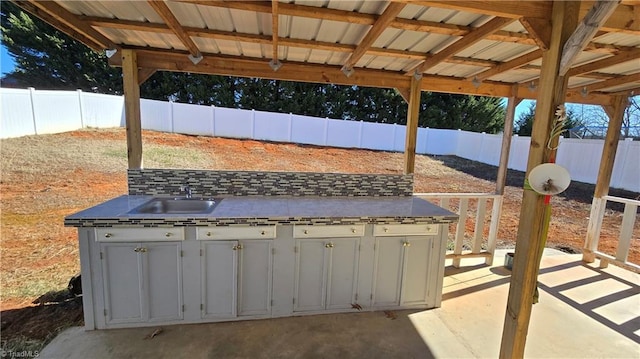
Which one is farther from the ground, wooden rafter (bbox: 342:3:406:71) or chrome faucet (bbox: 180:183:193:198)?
wooden rafter (bbox: 342:3:406:71)

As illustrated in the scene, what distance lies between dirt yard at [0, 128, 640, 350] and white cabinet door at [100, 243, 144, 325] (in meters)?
0.43

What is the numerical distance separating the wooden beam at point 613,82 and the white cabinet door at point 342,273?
3288mm

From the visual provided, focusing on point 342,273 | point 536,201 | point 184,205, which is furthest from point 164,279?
point 536,201

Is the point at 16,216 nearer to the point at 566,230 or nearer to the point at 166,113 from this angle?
the point at 166,113

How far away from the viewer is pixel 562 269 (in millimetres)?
3498

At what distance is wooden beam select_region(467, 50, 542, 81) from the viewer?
230 cm

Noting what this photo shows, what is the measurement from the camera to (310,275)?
7.54ft

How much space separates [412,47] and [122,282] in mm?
2958

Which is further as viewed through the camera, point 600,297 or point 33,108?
point 33,108

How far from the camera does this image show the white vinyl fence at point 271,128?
22.0ft

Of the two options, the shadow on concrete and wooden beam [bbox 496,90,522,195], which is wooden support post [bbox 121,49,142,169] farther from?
the shadow on concrete

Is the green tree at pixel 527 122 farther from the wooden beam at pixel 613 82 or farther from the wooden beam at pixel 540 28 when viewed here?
the wooden beam at pixel 540 28

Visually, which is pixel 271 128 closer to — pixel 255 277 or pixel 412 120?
pixel 412 120

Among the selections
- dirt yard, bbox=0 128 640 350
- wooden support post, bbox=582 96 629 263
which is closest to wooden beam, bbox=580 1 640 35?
wooden support post, bbox=582 96 629 263
